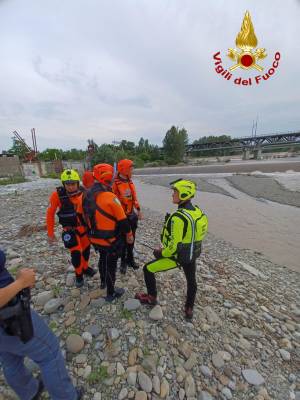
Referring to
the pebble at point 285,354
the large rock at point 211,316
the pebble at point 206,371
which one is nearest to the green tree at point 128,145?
the large rock at point 211,316

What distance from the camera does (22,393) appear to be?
6.32 ft

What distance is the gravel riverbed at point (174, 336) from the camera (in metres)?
2.27

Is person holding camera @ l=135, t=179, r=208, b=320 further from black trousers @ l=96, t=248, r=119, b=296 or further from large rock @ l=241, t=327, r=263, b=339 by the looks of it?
large rock @ l=241, t=327, r=263, b=339

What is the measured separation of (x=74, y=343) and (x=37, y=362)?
0.93 metres

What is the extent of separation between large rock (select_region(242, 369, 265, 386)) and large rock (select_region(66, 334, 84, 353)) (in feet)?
6.58

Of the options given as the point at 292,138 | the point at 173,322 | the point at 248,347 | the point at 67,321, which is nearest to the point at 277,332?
the point at 248,347

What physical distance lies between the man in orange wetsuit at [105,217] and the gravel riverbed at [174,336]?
2.48ft

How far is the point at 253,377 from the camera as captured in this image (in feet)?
7.98

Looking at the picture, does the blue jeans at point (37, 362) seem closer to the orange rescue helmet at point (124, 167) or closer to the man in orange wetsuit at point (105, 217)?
the man in orange wetsuit at point (105, 217)

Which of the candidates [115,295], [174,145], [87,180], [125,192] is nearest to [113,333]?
[115,295]

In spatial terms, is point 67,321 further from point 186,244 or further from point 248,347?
point 248,347

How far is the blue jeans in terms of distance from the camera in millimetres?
1655

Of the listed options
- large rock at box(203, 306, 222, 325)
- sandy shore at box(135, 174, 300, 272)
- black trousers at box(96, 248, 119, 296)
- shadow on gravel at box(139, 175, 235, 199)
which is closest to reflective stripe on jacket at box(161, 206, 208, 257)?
black trousers at box(96, 248, 119, 296)

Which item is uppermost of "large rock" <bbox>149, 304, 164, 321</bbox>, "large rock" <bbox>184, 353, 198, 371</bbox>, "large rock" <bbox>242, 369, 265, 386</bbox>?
"large rock" <bbox>149, 304, 164, 321</bbox>
